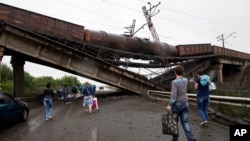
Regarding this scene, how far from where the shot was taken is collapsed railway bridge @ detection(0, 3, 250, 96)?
887 inches

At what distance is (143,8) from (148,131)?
33.0m

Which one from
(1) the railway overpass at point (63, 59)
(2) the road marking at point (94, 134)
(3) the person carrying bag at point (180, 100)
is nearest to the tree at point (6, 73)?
(1) the railway overpass at point (63, 59)

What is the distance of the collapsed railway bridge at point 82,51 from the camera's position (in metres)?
22.5

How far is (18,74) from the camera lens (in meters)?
27.5

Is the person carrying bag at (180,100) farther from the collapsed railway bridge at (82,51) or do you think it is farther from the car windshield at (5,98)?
the collapsed railway bridge at (82,51)

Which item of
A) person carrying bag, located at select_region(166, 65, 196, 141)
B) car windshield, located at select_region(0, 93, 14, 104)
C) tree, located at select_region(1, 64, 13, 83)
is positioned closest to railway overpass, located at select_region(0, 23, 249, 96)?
car windshield, located at select_region(0, 93, 14, 104)

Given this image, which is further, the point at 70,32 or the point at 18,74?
the point at 18,74

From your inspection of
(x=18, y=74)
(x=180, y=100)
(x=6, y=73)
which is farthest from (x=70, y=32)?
(x=6, y=73)

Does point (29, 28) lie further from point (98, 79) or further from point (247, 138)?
point (247, 138)

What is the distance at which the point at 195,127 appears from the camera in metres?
9.51

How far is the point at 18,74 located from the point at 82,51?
6.91 metres

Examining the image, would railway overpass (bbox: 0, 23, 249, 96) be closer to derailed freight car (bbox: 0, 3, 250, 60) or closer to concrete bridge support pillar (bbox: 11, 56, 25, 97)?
concrete bridge support pillar (bbox: 11, 56, 25, 97)

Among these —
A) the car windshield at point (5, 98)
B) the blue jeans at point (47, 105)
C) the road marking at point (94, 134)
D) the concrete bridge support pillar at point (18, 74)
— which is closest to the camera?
the road marking at point (94, 134)

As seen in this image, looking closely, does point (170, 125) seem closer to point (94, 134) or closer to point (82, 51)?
point (94, 134)
